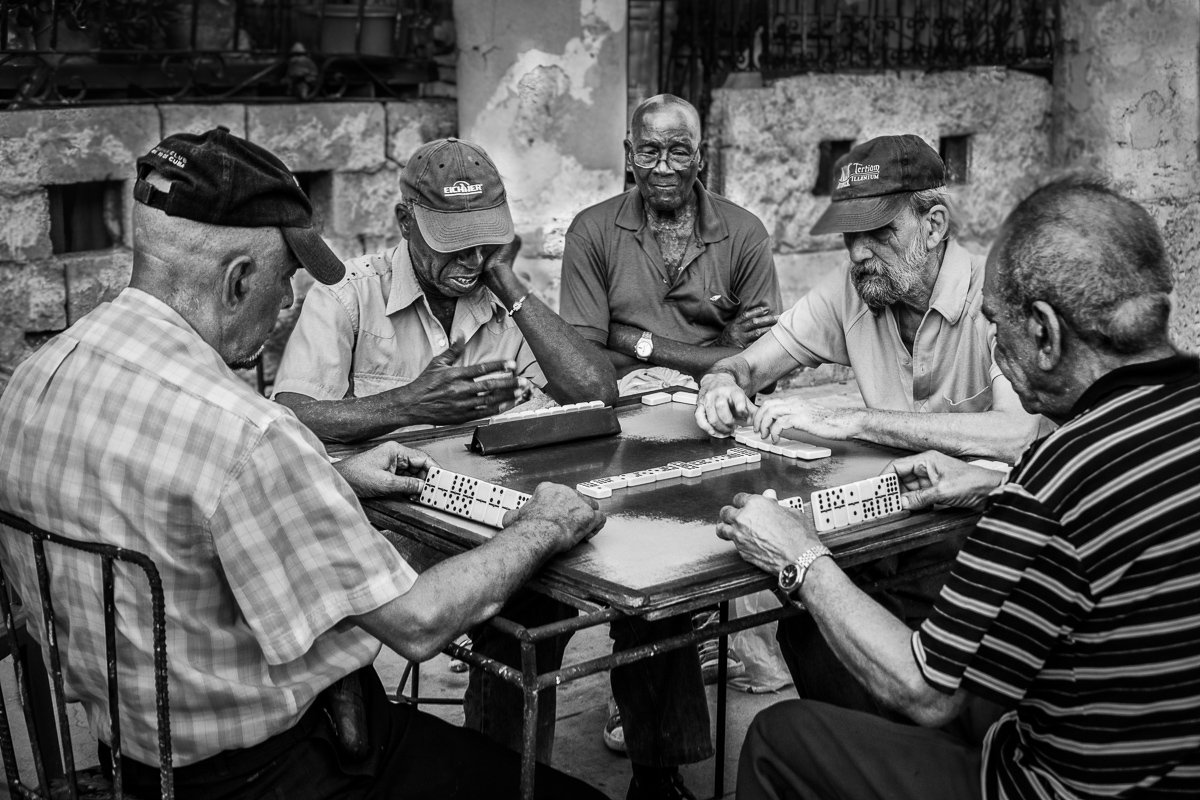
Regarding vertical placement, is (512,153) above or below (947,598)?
above

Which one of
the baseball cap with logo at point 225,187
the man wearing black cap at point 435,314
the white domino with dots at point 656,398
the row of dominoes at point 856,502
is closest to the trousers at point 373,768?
the row of dominoes at point 856,502

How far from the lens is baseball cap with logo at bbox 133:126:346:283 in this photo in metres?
2.37

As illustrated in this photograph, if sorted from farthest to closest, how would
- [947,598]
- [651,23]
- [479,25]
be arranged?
[651,23] < [479,25] < [947,598]

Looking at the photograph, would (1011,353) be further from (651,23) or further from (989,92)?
(989,92)

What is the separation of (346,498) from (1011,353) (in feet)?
3.68

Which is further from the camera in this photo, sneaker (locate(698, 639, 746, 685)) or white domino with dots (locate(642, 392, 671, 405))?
sneaker (locate(698, 639, 746, 685))

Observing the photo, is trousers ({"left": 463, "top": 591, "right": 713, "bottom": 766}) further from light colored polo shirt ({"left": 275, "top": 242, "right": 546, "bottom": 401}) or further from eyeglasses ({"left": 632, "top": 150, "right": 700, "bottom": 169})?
eyeglasses ({"left": 632, "top": 150, "right": 700, "bottom": 169})

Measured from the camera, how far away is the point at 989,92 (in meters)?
7.93

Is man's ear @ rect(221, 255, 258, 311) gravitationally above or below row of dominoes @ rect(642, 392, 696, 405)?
above

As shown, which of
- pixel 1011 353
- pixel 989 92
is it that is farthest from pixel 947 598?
pixel 989 92

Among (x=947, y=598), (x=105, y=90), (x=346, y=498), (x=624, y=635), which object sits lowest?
(x=624, y=635)

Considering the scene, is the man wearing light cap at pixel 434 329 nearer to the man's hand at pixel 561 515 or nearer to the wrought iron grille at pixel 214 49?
the man's hand at pixel 561 515

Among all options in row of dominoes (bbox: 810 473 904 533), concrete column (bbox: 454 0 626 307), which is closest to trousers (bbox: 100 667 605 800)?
row of dominoes (bbox: 810 473 904 533)

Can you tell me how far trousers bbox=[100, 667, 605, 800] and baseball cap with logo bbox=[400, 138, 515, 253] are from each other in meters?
1.64
